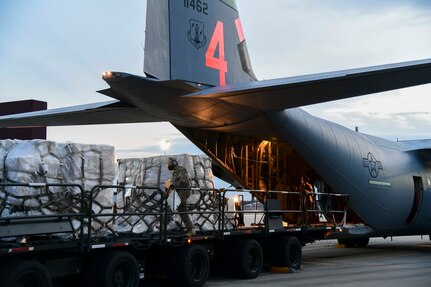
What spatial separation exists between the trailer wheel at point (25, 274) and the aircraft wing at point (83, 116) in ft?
17.5

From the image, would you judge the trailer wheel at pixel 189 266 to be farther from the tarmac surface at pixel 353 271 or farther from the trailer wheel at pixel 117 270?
the trailer wheel at pixel 117 270

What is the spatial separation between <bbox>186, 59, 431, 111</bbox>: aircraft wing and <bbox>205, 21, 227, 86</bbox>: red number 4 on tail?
937 mm

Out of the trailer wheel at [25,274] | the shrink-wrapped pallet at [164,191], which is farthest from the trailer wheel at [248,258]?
the trailer wheel at [25,274]

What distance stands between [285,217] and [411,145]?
21.8 ft

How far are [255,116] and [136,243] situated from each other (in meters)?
5.30

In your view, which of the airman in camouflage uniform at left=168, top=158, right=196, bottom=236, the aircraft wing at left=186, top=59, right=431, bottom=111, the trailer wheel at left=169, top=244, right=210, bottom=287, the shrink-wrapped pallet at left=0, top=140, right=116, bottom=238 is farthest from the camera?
the airman in camouflage uniform at left=168, top=158, right=196, bottom=236

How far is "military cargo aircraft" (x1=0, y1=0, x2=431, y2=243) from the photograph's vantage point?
11047 millimetres

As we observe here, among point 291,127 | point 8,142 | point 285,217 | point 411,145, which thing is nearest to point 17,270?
point 8,142

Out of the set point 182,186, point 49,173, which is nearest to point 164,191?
point 182,186

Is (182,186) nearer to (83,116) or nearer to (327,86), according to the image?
(327,86)

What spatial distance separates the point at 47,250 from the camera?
788 cm

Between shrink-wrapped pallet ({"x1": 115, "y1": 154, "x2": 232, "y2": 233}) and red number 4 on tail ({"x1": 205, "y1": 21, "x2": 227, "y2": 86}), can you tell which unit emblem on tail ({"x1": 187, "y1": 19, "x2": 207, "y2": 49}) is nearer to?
red number 4 on tail ({"x1": 205, "y1": 21, "x2": 227, "y2": 86})

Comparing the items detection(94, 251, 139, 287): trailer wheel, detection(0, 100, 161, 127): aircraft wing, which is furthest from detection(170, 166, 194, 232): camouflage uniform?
detection(0, 100, 161, 127): aircraft wing

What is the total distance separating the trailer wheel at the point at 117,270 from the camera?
8.63 m
